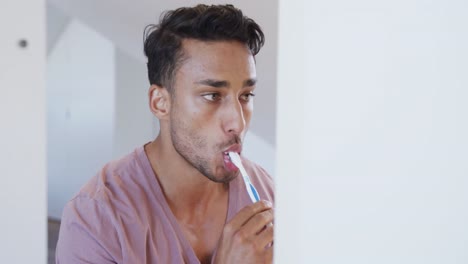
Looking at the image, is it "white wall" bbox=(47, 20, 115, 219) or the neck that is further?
"white wall" bbox=(47, 20, 115, 219)

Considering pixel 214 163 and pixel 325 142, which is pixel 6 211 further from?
pixel 325 142

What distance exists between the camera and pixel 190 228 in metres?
1.16

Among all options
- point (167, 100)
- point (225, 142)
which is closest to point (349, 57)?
point (225, 142)

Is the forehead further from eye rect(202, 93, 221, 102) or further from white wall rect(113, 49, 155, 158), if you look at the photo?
white wall rect(113, 49, 155, 158)

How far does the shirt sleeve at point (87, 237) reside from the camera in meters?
1.00

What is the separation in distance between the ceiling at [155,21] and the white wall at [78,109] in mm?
460

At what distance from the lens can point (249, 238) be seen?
0.97 meters

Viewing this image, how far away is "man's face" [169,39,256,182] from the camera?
3.63 ft

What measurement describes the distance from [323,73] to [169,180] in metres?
0.83

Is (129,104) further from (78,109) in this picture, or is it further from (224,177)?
(224,177)

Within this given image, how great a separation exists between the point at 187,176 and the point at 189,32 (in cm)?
30

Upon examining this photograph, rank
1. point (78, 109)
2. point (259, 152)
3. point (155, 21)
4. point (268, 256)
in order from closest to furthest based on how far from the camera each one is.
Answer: point (268, 256)
point (155, 21)
point (259, 152)
point (78, 109)

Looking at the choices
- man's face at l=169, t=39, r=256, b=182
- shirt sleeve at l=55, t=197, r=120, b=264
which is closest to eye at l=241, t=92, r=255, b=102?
man's face at l=169, t=39, r=256, b=182

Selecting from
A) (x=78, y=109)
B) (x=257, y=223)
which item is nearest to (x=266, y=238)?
(x=257, y=223)
